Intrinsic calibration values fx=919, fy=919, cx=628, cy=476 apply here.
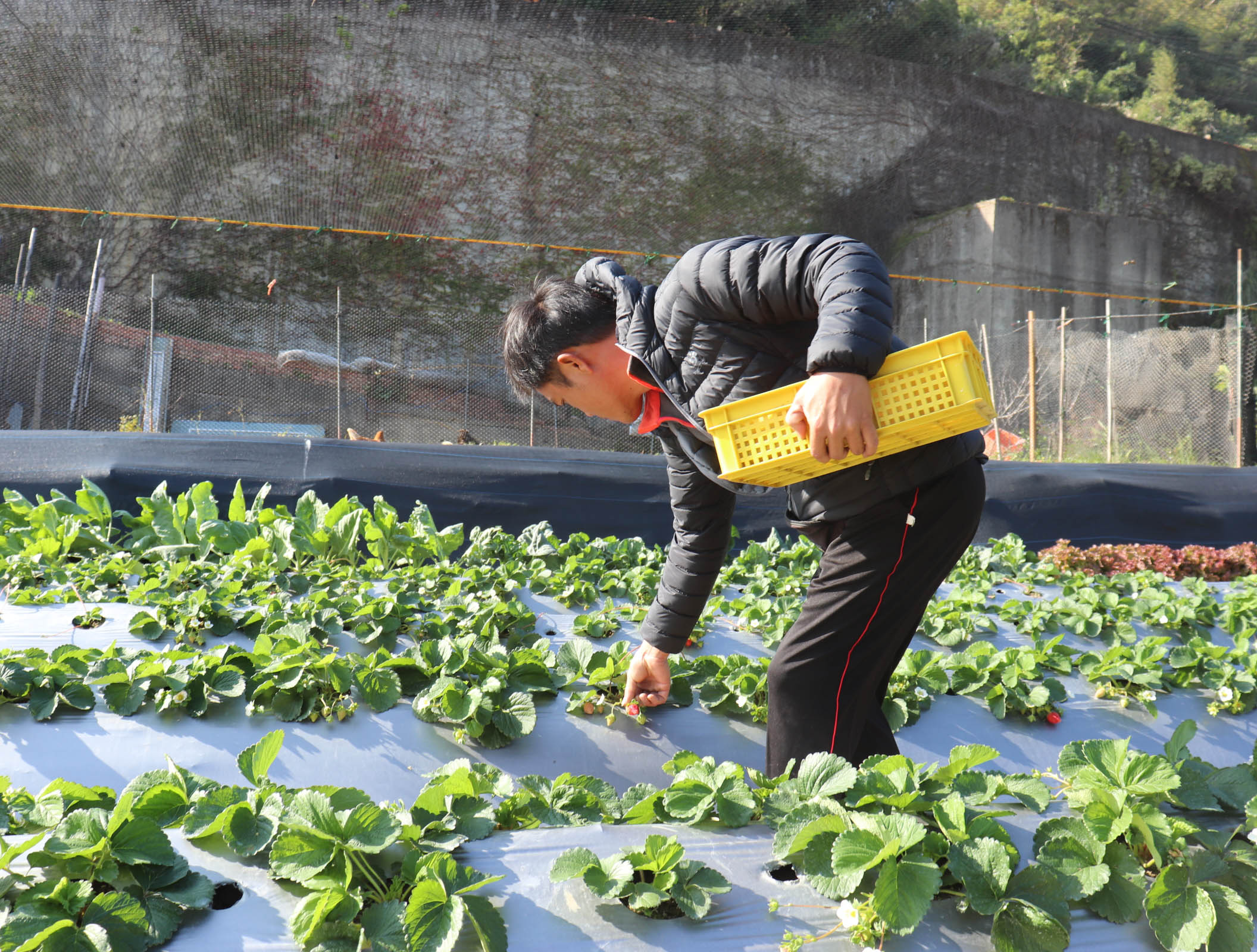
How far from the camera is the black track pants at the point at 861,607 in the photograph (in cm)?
164

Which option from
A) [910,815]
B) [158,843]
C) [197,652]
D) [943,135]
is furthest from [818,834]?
[943,135]

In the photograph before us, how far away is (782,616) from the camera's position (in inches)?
101

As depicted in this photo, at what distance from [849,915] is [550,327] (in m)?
1.12

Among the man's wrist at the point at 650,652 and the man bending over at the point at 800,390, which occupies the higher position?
the man bending over at the point at 800,390

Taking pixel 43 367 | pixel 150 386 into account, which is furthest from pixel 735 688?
pixel 43 367

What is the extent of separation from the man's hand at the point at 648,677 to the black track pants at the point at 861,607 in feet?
1.18

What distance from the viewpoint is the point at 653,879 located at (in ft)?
3.91

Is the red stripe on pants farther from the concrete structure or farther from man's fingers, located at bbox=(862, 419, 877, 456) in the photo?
the concrete structure

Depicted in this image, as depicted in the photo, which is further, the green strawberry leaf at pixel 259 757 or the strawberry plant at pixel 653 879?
the green strawberry leaf at pixel 259 757

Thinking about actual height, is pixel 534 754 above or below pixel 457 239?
below

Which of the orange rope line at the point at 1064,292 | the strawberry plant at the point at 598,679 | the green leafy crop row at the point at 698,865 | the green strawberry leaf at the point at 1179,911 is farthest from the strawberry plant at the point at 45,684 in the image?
the orange rope line at the point at 1064,292

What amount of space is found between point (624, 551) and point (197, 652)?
5.33 feet

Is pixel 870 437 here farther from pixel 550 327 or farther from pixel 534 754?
pixel 534 754

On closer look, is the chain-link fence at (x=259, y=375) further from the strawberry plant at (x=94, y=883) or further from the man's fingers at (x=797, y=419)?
the strawberry plant at (x=94, y=883)
